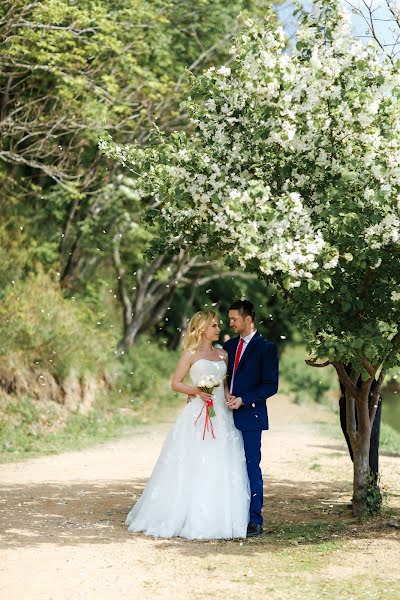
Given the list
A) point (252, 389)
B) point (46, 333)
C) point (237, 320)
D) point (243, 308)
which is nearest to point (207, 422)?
point (252, 389)

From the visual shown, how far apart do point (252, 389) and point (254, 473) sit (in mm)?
807

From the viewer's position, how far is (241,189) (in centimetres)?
866

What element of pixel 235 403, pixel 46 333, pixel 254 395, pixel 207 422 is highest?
pixel 46 333

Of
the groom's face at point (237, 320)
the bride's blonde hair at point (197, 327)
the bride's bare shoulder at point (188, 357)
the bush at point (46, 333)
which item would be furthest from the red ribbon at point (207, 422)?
the bush at point (46, 333)

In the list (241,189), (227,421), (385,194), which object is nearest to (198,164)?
(241,189)

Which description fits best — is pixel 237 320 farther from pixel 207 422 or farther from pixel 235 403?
pixel 207 422

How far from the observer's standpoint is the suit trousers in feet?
30.3

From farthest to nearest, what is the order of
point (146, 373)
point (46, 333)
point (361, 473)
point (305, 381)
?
1. point (305, 381)
2. point (146, 373)
3. point (46, 333)
4. point (361, 473)

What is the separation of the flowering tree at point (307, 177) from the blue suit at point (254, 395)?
1.93ft

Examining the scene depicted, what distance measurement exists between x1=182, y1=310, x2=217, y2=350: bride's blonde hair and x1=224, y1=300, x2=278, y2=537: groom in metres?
0.28

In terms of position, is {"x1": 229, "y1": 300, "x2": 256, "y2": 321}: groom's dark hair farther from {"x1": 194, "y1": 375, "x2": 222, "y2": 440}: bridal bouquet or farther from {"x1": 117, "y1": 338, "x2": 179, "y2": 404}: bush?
{"x1": 117, "y1": 338, "x2": 179, "y2": 404}: bush

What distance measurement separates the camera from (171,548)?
27.8 feet

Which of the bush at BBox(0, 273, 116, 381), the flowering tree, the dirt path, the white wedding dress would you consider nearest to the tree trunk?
the dirt path

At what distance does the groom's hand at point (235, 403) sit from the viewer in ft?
30.0
